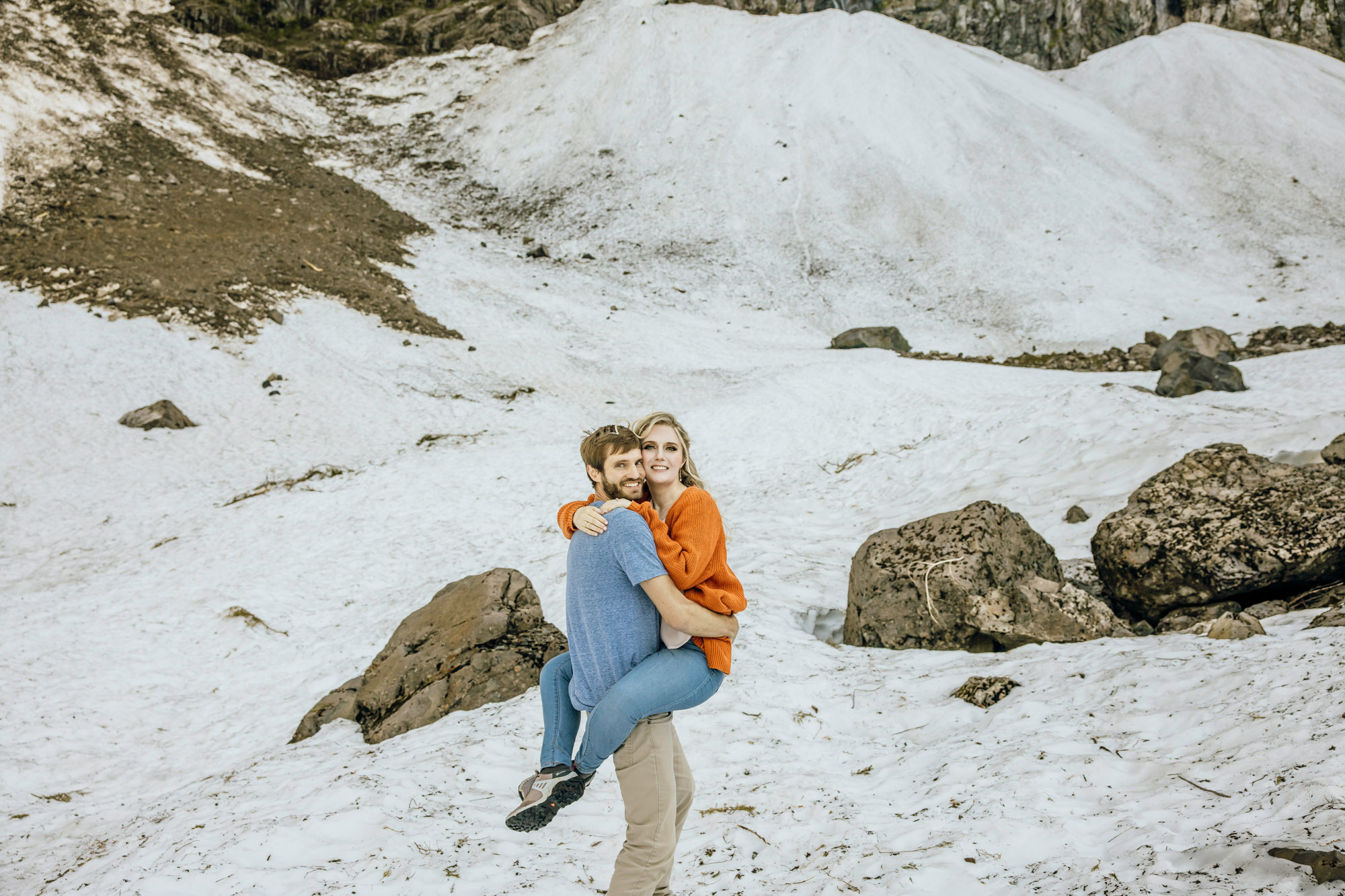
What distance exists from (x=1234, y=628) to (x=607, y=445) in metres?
6.37

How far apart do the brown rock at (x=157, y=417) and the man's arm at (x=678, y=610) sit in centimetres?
2016

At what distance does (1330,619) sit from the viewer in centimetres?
639

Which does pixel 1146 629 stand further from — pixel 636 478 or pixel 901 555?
pixel 636 478

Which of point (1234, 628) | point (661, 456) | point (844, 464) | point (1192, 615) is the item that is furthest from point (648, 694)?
point (844, 464)

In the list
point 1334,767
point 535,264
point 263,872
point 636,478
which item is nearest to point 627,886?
point 636,478

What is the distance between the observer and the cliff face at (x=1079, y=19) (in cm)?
5088

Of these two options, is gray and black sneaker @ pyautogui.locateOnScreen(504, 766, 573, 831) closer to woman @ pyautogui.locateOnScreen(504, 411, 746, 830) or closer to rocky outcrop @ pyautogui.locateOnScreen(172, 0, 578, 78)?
woman @ pyautogui.locateOnScreen(504, 411, 746, 830)

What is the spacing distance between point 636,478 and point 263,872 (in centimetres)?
374

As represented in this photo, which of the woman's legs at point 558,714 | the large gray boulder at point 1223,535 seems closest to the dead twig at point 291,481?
the woman's legs at point 558,714

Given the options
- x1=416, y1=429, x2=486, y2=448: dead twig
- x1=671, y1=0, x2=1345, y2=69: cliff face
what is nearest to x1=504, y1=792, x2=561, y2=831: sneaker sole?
x1=416, y1=429, x2=486, y2=448: dead twig

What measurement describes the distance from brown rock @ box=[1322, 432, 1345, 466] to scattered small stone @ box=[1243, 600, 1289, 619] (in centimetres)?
314

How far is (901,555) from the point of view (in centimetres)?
870

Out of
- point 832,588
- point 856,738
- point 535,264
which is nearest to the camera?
point 856,738

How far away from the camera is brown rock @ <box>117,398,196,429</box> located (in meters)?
18.9
